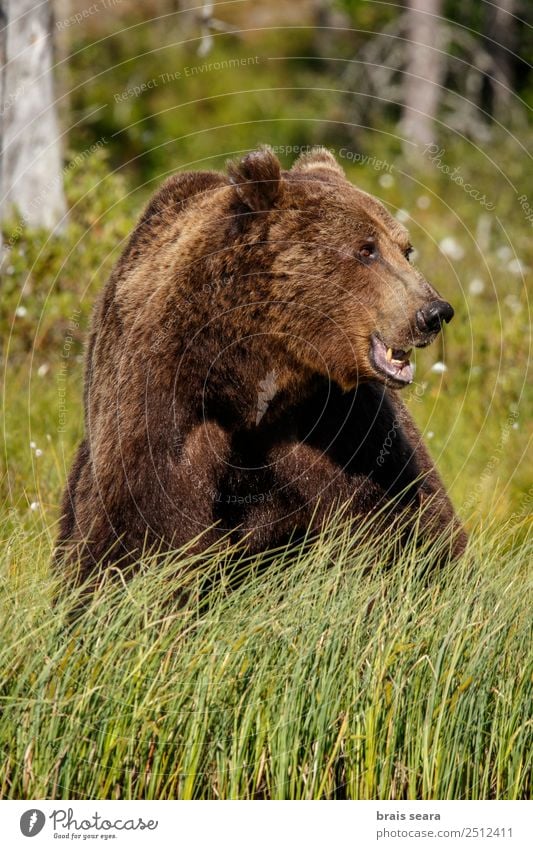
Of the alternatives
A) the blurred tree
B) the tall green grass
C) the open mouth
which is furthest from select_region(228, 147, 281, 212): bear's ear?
the blurred tree

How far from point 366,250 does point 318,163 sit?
659 millimetres

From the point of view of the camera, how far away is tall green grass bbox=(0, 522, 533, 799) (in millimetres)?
4125

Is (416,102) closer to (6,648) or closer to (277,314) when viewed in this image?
(277,314)

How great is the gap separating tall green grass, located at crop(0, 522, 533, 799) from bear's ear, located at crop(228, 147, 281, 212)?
1.38 meters

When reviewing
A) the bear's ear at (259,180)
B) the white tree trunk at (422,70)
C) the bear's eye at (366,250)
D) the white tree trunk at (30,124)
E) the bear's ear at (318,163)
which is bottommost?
the bear's eye at (366,250)

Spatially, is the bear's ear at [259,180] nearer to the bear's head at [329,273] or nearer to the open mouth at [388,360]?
the bear's head at [329,273]

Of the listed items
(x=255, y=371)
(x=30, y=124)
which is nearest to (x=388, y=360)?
(x=255, y=371)

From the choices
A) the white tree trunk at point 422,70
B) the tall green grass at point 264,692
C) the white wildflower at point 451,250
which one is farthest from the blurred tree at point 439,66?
the tall green grass at point 264,692

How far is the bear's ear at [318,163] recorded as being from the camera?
206 inches

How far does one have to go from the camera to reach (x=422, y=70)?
56.6 ft

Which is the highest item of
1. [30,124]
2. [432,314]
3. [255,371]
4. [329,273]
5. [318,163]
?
[30,124]

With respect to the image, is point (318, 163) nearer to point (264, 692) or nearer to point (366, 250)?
point (366, 250)

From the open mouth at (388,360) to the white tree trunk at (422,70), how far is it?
12571 millimetres

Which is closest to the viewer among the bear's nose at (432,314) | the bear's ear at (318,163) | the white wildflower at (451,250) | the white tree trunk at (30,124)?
the bear's nose at (432,314)
